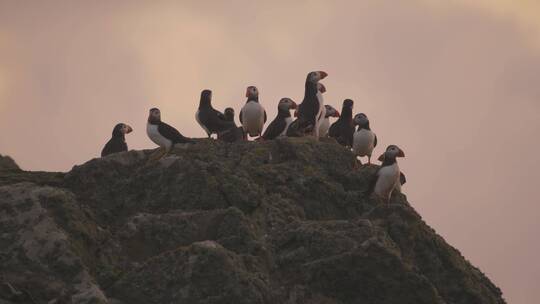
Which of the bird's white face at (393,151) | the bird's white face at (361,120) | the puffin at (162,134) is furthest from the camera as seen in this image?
the bird's white face at (361,120)

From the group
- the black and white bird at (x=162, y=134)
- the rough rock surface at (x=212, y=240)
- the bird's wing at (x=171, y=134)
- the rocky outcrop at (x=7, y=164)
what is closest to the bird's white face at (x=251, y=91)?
the black and white bird at (x=162, y=134)

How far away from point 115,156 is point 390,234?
4298 millimetres

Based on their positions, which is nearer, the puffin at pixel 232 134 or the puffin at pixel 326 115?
the puffin at pixel 232 134

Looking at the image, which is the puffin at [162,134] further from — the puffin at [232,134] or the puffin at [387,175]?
the puffin at [387,175]

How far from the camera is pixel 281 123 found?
66.4 ft

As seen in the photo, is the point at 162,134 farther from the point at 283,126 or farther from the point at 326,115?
the point at 326,115

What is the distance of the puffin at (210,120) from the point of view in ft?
70.6

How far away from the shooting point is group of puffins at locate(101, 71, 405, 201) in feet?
60.7

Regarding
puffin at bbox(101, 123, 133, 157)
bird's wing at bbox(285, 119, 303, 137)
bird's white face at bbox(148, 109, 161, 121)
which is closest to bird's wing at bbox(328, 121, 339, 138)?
bird's wing at bbox(285, 119, 303, 137)

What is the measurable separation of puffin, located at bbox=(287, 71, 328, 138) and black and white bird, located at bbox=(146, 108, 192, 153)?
2.54 metres

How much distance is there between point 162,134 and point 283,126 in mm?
2846

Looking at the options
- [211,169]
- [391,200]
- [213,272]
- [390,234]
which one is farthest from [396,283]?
[391,200]

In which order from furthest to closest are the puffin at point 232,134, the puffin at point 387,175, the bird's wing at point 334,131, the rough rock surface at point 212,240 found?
the bird's wing at point 334,131 < the puffin at point 232,134 < the puffin at point 387,175 < the rough rock surface at point 212,240

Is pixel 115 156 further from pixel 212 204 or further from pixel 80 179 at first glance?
pixel 212 204
